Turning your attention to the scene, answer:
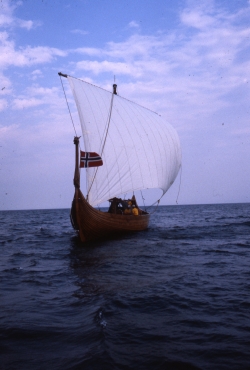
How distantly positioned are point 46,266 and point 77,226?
4665mm

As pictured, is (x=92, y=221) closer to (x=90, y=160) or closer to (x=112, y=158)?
(x=90, y=160)

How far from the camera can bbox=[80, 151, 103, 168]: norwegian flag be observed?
1429cm

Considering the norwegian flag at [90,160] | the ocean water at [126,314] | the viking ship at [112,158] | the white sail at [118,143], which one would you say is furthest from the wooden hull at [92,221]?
the ocean water at [126,314]

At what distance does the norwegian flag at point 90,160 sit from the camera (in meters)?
14.3

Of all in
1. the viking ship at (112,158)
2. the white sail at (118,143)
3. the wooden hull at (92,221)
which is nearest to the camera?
the wooden hull at (92,221)

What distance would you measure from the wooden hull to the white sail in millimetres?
858

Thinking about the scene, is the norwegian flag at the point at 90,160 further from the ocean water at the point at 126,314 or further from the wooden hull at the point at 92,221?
the ocean water at the point at 126,314

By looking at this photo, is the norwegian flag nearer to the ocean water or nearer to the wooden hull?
the wooden hull

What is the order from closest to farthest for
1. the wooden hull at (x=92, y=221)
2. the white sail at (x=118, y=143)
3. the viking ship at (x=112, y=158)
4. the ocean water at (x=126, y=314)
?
the ocean water at (x=126, y=314) → the wooden hull at (x=92, y=221) → the viking ship at (x=112, y=158) → the white sail at (x=118, y=143)

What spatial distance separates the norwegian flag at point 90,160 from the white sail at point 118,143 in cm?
57

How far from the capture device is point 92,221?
14992 millimetres

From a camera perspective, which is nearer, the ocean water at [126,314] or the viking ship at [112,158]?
the ocean water at [126,314]

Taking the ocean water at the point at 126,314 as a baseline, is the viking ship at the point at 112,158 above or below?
above

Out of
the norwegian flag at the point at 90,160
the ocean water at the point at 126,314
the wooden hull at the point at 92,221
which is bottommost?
the ocean water at the point at 126,314
